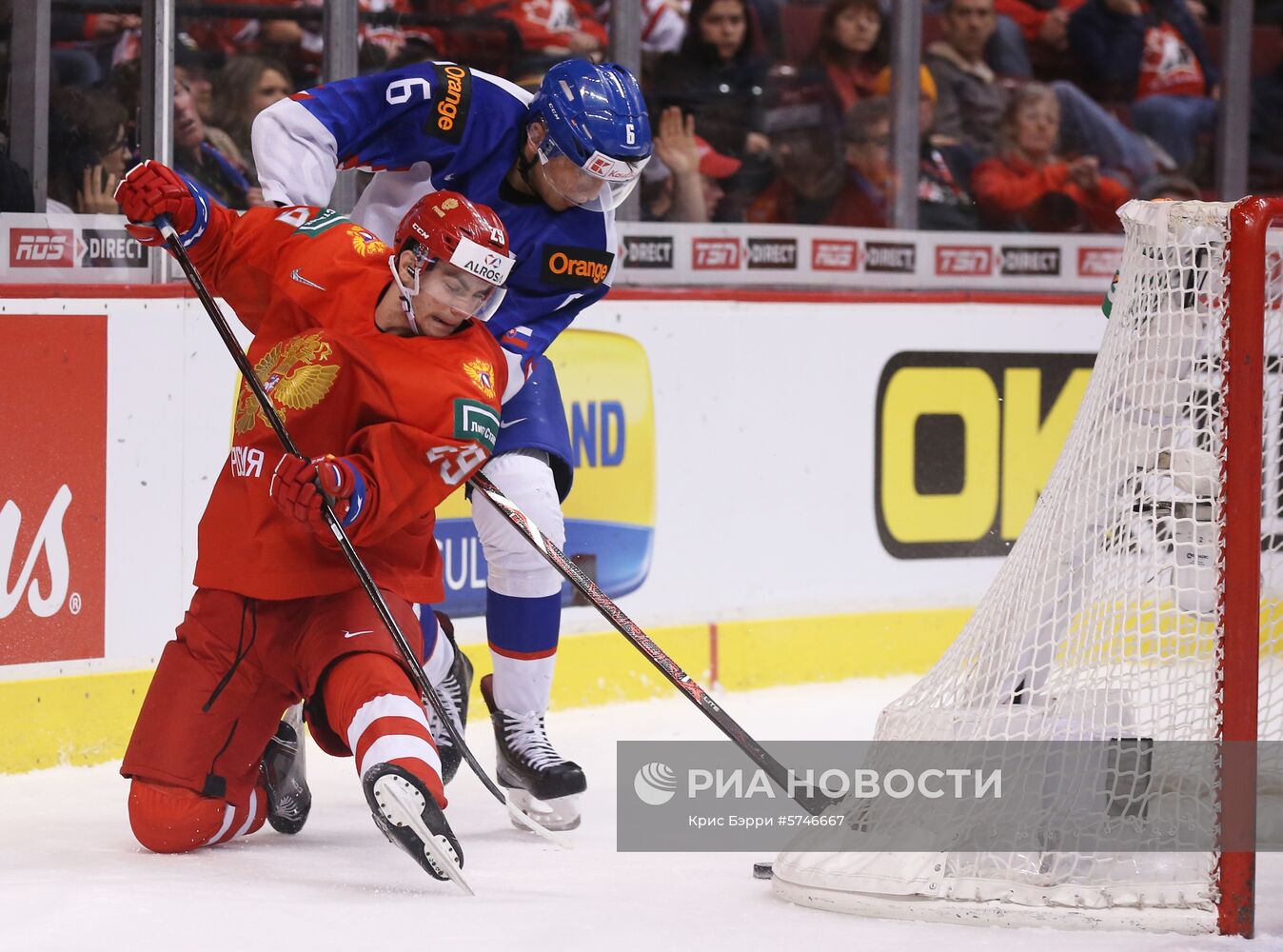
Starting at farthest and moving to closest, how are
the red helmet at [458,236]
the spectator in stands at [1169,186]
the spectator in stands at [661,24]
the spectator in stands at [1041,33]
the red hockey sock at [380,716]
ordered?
the spectator in stands at [1169,186] → the spectator in stands at [1041,33] → the spectator in stands at [661,24] → the red helmet at [458,236] → the red hockey sock at [380,716]

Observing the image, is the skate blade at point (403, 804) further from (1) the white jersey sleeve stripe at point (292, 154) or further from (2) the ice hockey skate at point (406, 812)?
(1) the white jersey sleeve stripe at point (292, 154)

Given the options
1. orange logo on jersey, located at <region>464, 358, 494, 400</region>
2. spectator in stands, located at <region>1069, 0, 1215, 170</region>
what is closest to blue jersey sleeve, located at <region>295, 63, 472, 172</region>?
orange logo on jersey, located at <region>464, 358, 494, 400</region>

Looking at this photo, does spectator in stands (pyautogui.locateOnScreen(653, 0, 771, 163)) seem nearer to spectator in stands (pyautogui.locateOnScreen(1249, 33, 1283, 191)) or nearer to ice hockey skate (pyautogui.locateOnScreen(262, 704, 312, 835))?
spectator in stands (pyautogui.locateOnScreen(1249, 33, 1283, 191))

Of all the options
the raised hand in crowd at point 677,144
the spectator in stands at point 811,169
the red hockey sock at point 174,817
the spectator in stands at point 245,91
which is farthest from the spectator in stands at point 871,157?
the red hockey sock at point 174,817

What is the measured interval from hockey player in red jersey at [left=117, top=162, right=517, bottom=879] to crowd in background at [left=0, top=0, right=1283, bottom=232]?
0.98m

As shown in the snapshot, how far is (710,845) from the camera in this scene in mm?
3117

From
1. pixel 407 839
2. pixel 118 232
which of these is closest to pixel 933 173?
pixel 118 232

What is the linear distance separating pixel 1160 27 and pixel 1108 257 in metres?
0.85

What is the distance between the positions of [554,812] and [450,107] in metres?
1.20

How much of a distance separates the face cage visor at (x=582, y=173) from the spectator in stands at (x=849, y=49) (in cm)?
189

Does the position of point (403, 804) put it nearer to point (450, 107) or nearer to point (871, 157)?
point (450, 107)

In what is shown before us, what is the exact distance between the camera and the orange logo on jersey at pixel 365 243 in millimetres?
2977

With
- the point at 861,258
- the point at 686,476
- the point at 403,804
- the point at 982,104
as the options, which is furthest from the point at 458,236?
the point at 982,104

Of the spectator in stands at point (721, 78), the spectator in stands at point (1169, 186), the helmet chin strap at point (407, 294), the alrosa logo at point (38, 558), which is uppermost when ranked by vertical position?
the spectator in stands at point (721, 78)
